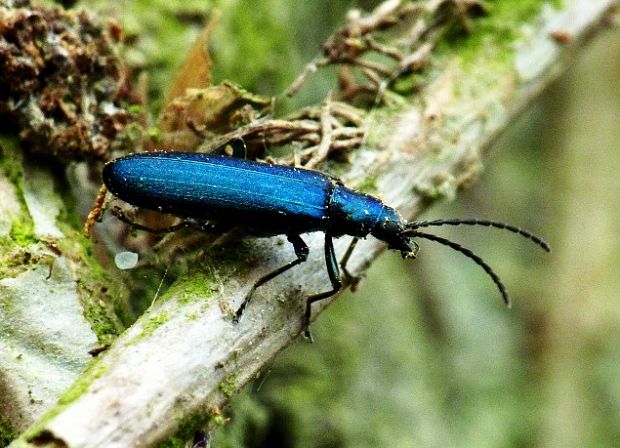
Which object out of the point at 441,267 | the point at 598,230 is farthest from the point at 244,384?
the point at 598,230

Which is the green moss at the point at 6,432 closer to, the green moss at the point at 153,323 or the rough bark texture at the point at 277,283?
the rough bark texture at the point at 277,283

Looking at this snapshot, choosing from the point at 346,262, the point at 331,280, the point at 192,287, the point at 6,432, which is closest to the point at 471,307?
the point at 346,262

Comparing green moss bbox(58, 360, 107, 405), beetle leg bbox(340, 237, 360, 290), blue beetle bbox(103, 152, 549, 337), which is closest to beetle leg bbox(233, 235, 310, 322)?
blue beetle bbox(103, 152, 549, 337)

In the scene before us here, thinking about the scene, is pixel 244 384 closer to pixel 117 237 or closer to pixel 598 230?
pixel 117 237

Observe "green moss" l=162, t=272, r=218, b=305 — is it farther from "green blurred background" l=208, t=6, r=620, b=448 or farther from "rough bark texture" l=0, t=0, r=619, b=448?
"green blurred background" l=208, t=6, r=620, b=448

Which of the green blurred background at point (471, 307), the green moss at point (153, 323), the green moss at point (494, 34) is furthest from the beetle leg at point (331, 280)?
→ the green moss at point (494, 34)

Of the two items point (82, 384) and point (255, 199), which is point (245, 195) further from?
point (82, 384)
